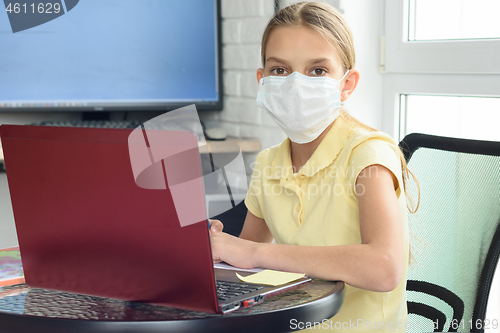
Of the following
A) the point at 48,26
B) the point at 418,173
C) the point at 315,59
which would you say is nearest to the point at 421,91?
the point at 418,173

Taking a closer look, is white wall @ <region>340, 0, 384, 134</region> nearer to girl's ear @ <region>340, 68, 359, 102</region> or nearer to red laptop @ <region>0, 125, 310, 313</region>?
girl's ear @ <region>340, 68, 359, 102</region>

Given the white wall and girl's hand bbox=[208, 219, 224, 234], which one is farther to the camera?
the white wall

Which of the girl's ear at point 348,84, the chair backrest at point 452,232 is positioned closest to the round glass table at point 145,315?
the chair backrest at point 452,232

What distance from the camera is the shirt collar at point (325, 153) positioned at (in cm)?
93

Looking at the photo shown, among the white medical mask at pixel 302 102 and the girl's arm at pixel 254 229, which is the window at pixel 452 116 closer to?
the white medical mask at pixel 302 102

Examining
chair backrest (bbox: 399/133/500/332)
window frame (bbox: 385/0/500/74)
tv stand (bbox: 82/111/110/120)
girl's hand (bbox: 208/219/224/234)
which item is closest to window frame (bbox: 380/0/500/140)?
window frame (bbox: 385/0/500/74)

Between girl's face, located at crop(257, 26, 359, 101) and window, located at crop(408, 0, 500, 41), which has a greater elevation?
window, located at crop(408, 0, 500, 41)

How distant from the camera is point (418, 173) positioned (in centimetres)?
104

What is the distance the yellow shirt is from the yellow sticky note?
0.20 metres

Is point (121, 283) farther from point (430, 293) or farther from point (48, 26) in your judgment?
point (48, 26)

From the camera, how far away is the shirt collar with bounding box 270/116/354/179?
0.93m

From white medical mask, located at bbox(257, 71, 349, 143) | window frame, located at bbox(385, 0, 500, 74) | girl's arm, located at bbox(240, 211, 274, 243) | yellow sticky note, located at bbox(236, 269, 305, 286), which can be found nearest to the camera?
yellow sticky note, located at bbox(236, 269, 305, 286)

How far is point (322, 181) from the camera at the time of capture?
0.92m

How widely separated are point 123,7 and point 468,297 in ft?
4.95
